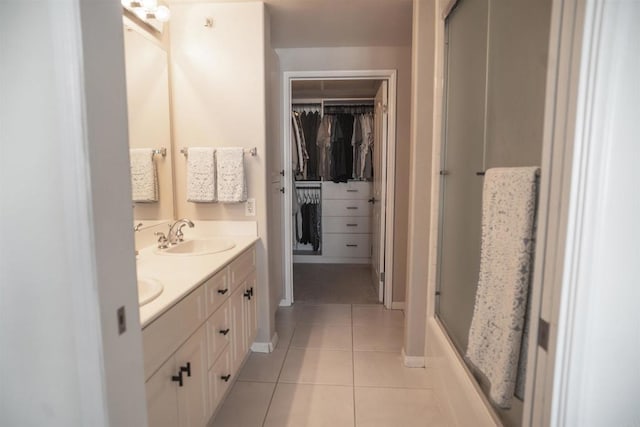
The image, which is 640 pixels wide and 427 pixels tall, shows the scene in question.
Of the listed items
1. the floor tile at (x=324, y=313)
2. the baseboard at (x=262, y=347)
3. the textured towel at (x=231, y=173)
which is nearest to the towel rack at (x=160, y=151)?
the textured towel at (x=231, y=173)

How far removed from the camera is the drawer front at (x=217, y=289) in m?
1.49

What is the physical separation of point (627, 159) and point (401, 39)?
8.47 ft

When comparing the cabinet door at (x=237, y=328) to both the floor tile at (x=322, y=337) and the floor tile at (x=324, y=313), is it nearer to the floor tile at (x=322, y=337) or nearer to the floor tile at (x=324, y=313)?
the floor tile at (x=322, y=337)

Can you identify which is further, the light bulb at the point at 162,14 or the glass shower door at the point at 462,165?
the light bulb at the point at 162,14

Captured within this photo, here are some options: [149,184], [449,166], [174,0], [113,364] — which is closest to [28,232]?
[113,364]

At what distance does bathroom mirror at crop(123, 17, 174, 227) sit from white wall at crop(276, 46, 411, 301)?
1.21 meters

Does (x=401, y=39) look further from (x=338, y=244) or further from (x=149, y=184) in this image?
(x=338, y=244)

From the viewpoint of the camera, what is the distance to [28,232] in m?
0.65

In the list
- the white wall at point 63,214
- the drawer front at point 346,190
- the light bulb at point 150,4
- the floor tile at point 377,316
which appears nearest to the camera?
the white wall at point 63,214

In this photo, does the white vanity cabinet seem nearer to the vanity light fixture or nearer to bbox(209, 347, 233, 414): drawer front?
bbox(209, 347, 233, 414): drawer front

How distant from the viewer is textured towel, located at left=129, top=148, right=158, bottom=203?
1.88 meters

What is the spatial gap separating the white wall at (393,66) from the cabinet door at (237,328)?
1.60 metres

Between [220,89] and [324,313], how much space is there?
2.05 metres

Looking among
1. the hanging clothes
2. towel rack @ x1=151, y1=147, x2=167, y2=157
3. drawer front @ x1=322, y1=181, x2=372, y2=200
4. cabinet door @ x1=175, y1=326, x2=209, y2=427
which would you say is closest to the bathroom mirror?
towel rack @ x1=151, y1=147, x2=167, y2=157
